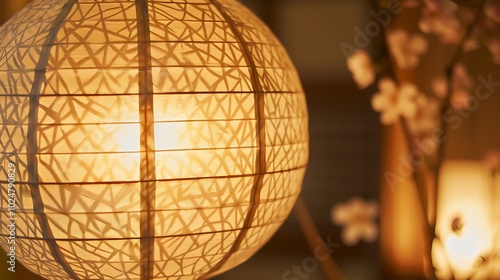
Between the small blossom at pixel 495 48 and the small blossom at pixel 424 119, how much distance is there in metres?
0.24

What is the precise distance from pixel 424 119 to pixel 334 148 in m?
0.49

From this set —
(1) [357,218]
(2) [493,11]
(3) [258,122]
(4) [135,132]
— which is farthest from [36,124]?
(1) [357,218]

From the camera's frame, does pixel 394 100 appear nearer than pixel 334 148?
Yes

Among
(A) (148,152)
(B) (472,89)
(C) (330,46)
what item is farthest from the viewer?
(C) (330,46)

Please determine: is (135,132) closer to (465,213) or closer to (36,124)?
(36,124)

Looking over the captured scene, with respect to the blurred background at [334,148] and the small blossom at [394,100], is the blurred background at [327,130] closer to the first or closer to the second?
the blurred background at [334,148]

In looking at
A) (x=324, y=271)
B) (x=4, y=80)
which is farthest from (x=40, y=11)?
(x=324, y=271)

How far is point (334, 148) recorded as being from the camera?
226 cm

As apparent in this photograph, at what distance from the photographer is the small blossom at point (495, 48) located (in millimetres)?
1568

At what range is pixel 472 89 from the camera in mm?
2021

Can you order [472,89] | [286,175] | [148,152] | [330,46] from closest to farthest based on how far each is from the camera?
1. [148,152]
2. [286,175]
3. [472,89]
4. [330,46]

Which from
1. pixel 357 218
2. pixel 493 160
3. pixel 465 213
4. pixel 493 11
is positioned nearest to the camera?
pixel 493 11

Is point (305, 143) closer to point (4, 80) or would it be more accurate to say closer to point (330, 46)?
point (4, 80)

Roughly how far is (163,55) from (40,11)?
0.15 meters
